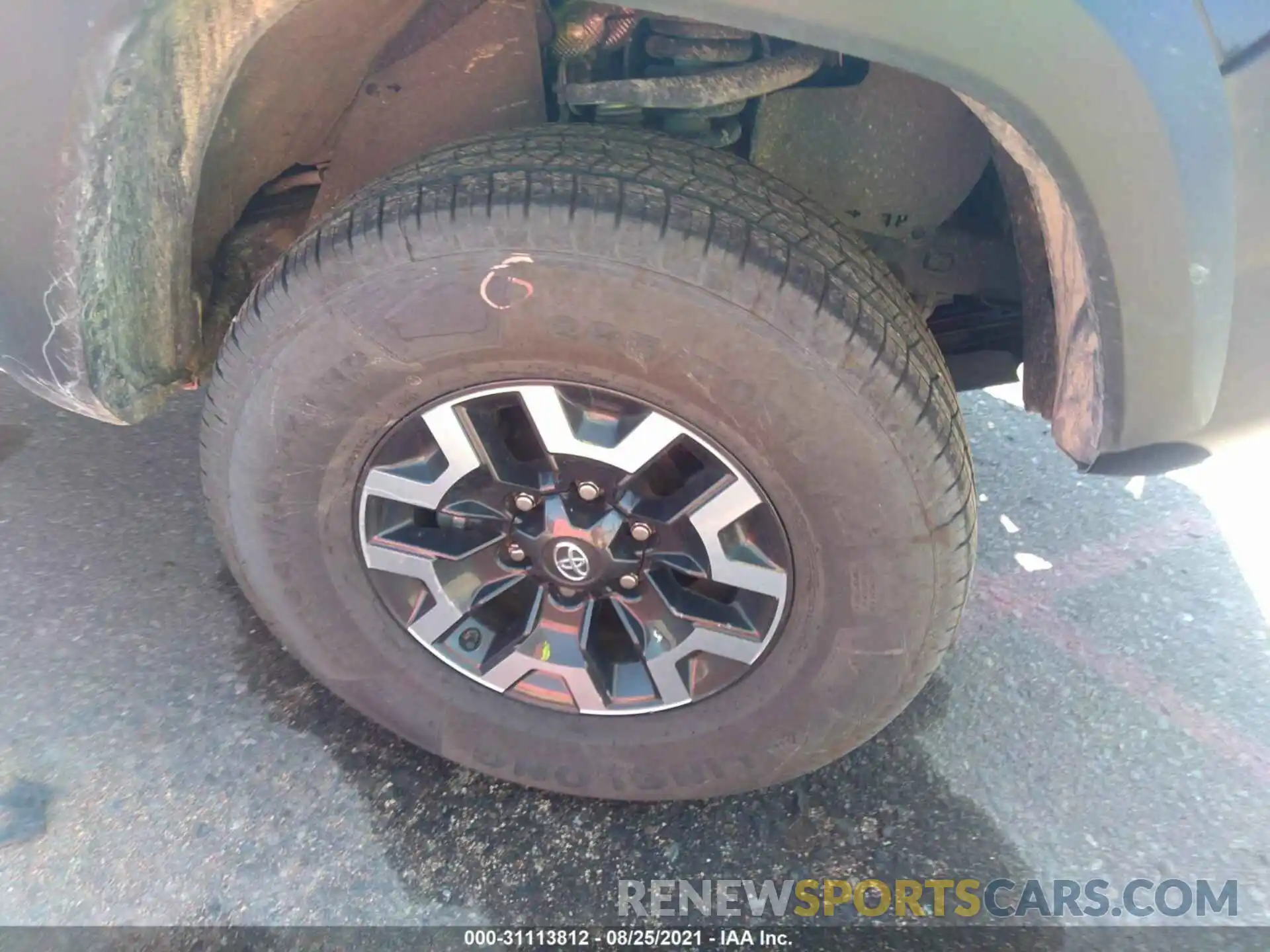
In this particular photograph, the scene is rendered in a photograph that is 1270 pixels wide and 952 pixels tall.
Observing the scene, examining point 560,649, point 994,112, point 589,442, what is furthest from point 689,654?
point 994,112

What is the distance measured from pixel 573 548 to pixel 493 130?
848 mm

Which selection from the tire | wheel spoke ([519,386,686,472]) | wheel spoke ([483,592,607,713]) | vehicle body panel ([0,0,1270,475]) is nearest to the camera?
vehicle body panel ([0,0,1270,475])

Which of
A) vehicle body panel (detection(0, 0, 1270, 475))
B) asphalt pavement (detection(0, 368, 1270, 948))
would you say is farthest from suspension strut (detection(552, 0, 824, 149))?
asphalt pavement (detection(0, 368, 1270, 948))

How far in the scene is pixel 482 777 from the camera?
1979 millimetres

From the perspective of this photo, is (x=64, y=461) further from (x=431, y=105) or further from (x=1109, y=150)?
(x=1109, y=150)

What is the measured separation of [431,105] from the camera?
1806 mm

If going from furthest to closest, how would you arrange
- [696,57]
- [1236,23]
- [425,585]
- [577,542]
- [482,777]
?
1. [482,777]
2. [425,585]
3. [577,542]
4. [696,57]
5. [1236,23]

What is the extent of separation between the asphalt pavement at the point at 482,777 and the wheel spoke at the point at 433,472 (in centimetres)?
69

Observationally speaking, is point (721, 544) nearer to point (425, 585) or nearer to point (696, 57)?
point (425, 585)

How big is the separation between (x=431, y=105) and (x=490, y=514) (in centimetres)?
82

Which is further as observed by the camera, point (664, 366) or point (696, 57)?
point (696, 57)

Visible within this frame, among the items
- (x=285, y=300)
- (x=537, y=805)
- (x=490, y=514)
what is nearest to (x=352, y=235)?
(x=285, y=300)

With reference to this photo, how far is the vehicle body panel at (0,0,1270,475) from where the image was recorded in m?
1.13

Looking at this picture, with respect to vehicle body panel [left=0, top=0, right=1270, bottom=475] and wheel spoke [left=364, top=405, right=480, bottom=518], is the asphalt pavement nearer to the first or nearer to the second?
vehicle body panel [left=0, top=0, right=1270, bottom=475]
